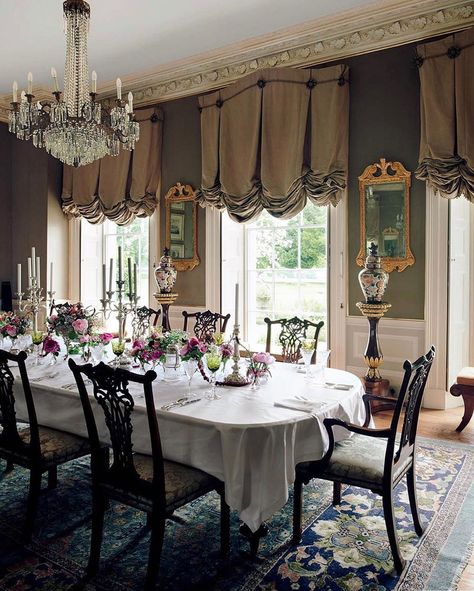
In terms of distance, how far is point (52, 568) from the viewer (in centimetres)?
222

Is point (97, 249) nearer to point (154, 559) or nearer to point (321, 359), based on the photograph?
point (321, 359)

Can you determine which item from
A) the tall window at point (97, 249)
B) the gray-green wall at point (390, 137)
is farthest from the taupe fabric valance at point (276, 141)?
the tall window at point (97, 249)

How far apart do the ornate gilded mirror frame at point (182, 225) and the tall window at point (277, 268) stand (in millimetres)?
381

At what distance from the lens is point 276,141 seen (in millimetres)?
5145

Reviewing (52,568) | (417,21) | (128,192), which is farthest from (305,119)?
(52,568)

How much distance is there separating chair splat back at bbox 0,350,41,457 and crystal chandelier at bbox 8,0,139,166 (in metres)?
1.89

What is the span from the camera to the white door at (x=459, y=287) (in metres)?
4.56

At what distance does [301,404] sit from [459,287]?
115 inches

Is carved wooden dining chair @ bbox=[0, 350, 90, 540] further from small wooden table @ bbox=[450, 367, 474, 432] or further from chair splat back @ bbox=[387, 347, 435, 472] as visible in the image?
small wooden table @ bbox=[450, 367, 474, 432]

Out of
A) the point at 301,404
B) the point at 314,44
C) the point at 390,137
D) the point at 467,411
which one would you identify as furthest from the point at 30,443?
the point at 314,44

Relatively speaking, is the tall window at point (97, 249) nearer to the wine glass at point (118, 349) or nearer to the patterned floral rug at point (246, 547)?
the wine glass at point (118, 349)

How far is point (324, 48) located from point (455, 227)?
2.07 m

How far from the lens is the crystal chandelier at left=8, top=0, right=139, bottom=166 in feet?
12.0

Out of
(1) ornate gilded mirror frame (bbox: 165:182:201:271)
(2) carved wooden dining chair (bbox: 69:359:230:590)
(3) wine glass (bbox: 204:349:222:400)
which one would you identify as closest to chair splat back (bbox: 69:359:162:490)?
(2) carved wooden dining chair (bbox: 69:359:230:590)
